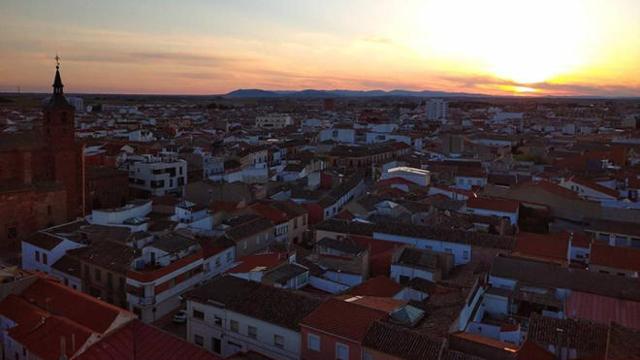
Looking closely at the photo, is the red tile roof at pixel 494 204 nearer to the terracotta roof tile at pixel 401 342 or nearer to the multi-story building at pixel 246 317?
the multi-story building at pixel 246 317

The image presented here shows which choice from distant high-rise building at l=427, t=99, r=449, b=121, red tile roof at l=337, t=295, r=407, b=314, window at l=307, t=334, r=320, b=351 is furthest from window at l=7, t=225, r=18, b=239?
distant high-rise building at l=427, t=99, r=449, b=121

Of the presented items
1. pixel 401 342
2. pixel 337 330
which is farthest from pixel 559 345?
pixel 337 330

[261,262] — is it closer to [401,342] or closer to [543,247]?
[401,342]

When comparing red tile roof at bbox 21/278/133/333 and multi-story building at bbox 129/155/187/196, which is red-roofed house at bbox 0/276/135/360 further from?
multi-story building at bbox 129/155/187/196

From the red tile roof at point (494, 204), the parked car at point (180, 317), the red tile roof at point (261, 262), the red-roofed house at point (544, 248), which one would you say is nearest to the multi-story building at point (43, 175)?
the parked car at point (180, 317)

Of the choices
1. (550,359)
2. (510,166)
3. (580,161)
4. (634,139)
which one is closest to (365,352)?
(550,359)

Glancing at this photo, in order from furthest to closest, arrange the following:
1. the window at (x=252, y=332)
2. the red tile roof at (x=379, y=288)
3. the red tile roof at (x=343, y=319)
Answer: the red tile roof at (x=379, y=288) → the window at (x=252, y=332) → the red tile roof at (x=343, y=319)

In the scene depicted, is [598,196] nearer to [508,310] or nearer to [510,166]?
[510,166]
